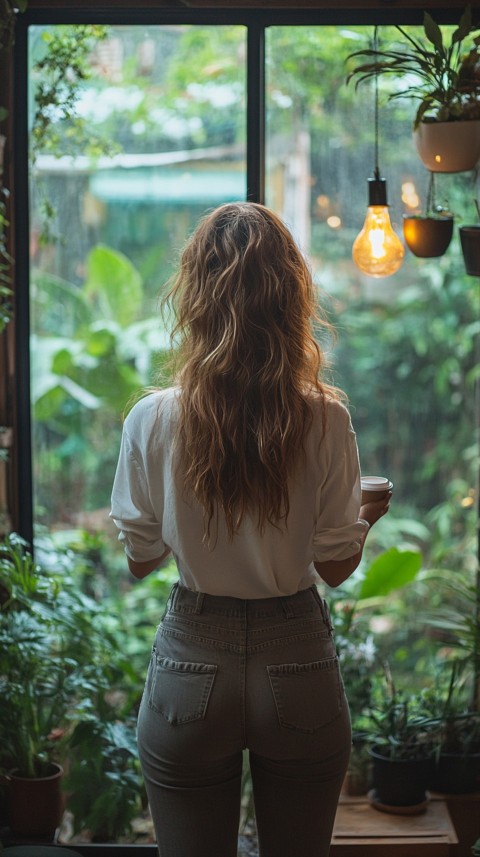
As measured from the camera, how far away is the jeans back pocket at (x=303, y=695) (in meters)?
1.56

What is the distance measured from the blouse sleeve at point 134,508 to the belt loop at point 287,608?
0.27m

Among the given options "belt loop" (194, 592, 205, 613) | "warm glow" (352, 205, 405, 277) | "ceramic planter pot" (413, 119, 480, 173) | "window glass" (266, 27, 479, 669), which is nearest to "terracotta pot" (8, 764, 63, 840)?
"belt loop" (194, 592, 205, 613)

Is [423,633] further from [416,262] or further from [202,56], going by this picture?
[202,56]

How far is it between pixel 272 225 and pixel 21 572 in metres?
1.30

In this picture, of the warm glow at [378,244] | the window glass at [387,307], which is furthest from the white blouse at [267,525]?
the window glass at [387,307]

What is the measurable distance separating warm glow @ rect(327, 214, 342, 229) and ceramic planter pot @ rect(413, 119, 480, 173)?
1074 millimetres

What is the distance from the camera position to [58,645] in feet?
10.0

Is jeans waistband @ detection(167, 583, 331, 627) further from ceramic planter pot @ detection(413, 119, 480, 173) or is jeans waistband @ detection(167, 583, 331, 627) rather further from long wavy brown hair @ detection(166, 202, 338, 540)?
ceramic planter pot @ detection(413, 119, 480, 173)

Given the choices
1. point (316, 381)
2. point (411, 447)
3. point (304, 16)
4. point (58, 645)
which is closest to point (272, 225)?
point (316, 381)

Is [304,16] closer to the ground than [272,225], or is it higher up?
higher up

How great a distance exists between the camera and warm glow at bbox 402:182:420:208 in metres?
2.92

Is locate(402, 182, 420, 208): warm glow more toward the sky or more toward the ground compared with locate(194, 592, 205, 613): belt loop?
more toward the sky

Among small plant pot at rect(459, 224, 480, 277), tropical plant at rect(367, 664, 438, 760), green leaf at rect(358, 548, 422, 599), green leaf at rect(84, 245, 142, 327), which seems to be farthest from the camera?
green leaf at rect(84, 245, 142, 327)

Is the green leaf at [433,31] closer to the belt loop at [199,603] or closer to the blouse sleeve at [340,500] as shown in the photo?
the blouse sleeve at [340,500]
